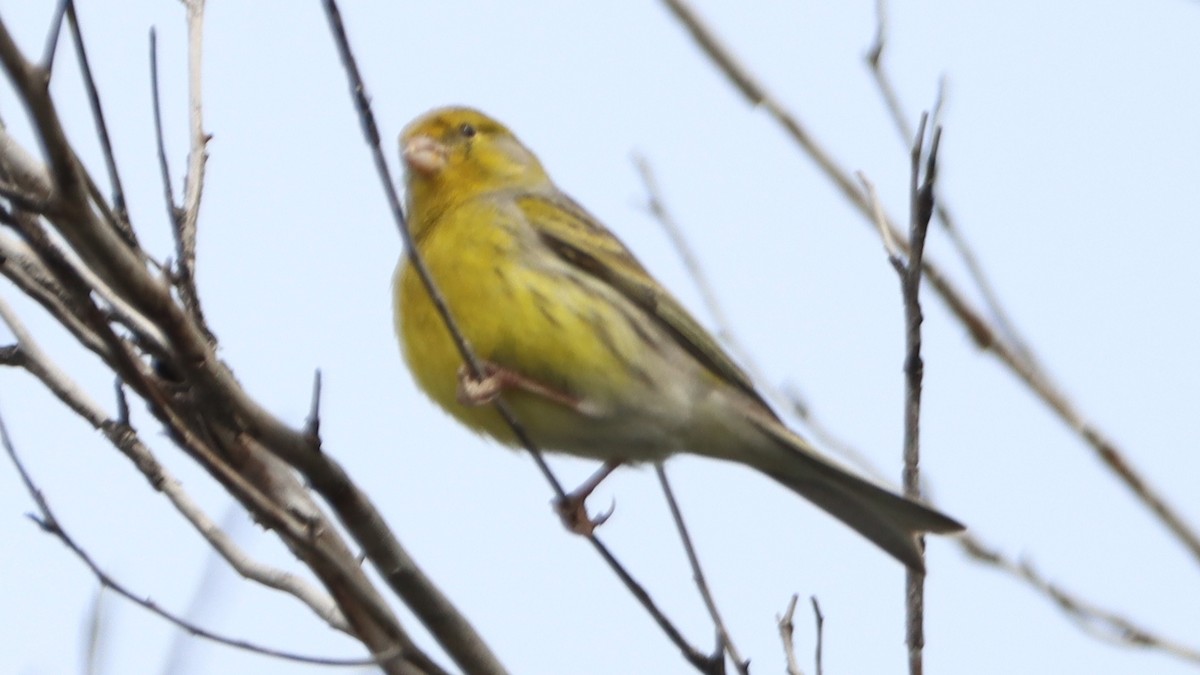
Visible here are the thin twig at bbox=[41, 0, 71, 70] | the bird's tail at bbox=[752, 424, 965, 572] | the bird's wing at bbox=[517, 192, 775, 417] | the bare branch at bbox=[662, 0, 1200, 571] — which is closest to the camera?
the thin twig at bbox=[41, 0, 71, 70]

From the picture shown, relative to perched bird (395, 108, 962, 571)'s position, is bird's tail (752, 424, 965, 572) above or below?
below

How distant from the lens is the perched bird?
4.83 m

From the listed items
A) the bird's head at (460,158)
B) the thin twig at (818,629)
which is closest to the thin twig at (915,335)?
the thin twig at (818,629)

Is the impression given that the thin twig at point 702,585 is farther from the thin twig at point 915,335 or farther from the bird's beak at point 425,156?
→ the bird's beak at point 425,156

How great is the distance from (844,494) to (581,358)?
994 millimetres

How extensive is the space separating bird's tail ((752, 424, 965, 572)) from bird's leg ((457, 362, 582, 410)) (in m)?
0.71

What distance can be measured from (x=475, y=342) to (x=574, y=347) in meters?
0.34

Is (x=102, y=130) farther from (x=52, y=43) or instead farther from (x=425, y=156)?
(x=425, y=156)

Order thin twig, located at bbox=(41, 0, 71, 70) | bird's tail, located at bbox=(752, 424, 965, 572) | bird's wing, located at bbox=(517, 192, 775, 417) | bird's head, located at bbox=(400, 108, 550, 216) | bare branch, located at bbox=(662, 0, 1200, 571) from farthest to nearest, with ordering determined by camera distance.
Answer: bird's head, located at bbox=(400, 108, 550, 216) → bird's wing, located at bbox=(517, 192, 775, 417) → bird's tail, located at bbox=(752, 424, 965, 572) → bare branch, located at bbox=(662, 0, 1200, 571) → thin twig, located at bbox=(41, 0, 71, 70)

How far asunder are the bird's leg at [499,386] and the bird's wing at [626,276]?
66 centimetres

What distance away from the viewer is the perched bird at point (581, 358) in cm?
483

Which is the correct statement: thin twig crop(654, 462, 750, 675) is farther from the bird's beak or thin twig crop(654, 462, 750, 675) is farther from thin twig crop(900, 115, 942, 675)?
the bird's beak

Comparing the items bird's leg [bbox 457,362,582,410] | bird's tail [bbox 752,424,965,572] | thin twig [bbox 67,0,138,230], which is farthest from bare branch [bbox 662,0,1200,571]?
thin twig [bbox 67,0,138,230]

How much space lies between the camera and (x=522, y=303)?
4934 mm
